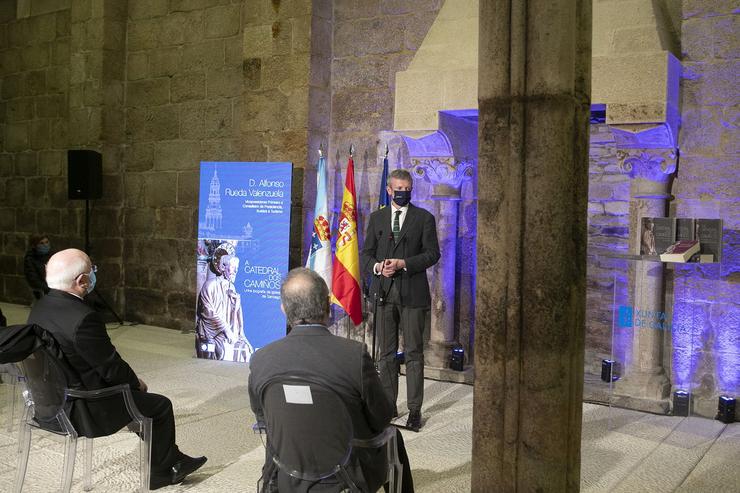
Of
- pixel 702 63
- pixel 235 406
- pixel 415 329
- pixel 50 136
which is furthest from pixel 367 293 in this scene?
pixel 50 136

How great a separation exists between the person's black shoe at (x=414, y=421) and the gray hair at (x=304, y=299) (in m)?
2.04

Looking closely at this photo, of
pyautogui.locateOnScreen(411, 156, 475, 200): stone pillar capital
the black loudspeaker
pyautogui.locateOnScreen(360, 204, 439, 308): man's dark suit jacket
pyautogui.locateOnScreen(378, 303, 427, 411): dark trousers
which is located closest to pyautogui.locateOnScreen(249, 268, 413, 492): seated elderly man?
pyautogui.locateOnScreen(378, 303, 427, 411): dark trousers

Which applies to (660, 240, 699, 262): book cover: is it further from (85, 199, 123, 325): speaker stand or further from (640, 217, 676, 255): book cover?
(85, 199, 123, 325): speaker stand

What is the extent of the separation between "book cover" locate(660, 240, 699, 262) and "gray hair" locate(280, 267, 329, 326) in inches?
107

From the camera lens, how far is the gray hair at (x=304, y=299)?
7.70ft

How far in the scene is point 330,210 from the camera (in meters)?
6.25

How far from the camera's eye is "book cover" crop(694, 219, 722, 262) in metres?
4.56

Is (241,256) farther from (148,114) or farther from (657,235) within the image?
(657,235)

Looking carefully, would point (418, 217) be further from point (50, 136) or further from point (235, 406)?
point (50, 136)

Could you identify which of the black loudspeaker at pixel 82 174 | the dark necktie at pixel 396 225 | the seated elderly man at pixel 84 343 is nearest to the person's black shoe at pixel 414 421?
the dark necktie at pixel 396 225

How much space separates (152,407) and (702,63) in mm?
3737

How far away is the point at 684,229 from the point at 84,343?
132 inches

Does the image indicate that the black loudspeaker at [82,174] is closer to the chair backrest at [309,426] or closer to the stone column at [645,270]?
the stone column at [645,270]

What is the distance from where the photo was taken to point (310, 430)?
2.19 metres
